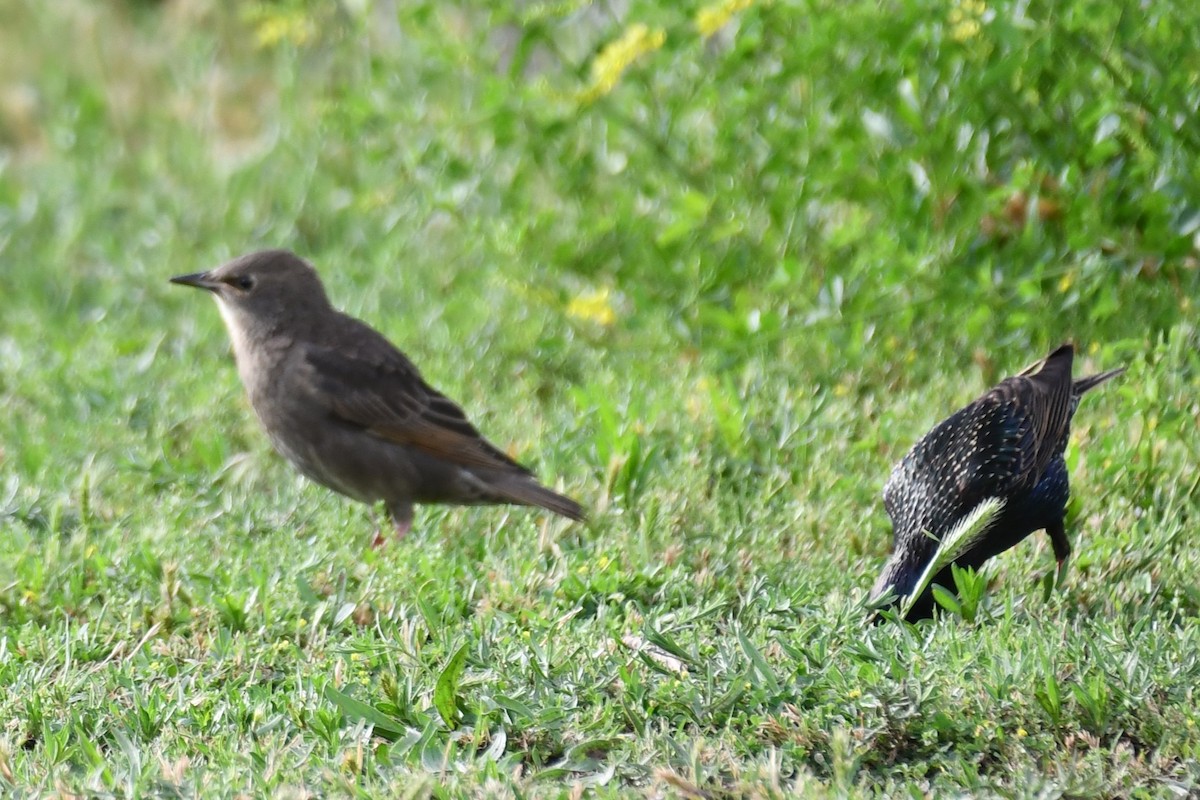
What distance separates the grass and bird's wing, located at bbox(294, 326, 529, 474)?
32cm

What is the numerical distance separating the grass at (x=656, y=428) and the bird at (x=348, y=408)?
213 millimetres

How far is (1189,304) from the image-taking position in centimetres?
604

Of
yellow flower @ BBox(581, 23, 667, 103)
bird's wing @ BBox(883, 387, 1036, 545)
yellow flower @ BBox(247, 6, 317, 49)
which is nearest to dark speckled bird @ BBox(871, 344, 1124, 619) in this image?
bird's wing @ BBox(883, 387, 1036, 545)

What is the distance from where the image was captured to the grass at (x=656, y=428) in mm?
4094

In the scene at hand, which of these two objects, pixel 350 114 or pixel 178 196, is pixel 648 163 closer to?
pixel 350 114

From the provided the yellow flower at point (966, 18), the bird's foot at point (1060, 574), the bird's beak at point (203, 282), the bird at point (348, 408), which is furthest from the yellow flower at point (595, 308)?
the bird's foot at point (1060, 574)

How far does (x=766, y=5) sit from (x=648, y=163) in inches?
54.1

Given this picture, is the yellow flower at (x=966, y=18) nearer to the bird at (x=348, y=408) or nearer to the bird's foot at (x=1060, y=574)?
the bird's foot at (x=1060, y=574)

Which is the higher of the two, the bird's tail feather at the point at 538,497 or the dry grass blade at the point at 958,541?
the bird's tail feather at the point at 538,497

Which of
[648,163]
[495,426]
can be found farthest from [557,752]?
[648,163]

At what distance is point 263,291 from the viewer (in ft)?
21.0

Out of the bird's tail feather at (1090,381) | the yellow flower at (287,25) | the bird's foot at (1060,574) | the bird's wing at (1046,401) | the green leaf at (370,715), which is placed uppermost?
the yellow flower at (287,25)

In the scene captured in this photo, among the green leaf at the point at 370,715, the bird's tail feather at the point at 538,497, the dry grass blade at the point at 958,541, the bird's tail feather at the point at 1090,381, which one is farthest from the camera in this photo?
the bird's tail feather at the point at 538,497

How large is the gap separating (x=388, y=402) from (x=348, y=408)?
0.15 meters
